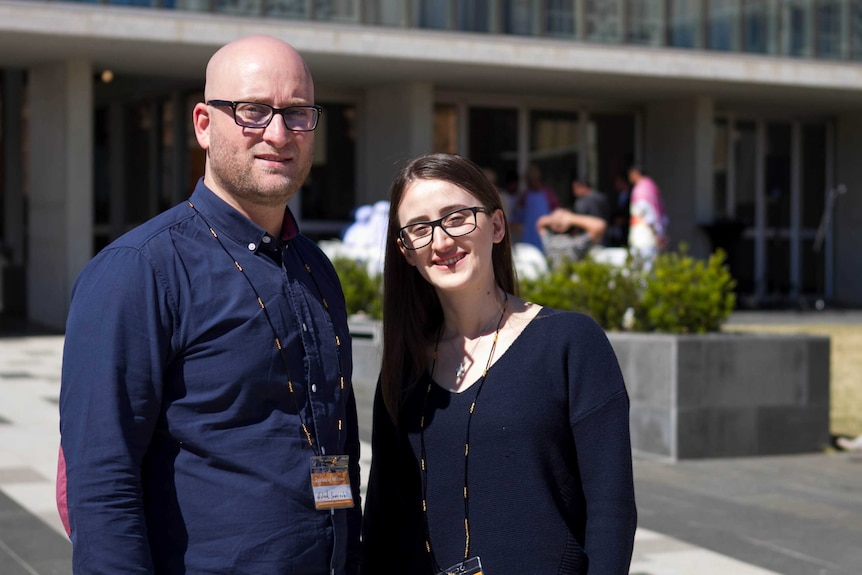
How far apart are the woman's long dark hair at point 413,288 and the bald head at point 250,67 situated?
0.46 m

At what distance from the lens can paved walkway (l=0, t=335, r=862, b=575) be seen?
5672 millimetres

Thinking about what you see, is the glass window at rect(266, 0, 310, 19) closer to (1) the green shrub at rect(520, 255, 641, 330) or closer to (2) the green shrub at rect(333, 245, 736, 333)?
(2) the green shrub at rect(333, 245, 736, 333)

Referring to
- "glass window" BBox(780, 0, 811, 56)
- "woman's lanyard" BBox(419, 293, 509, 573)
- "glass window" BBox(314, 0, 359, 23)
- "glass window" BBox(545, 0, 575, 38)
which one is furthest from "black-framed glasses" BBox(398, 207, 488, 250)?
"glass window" BBox(780, 0, 811, 56)

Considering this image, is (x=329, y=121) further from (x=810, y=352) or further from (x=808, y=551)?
(x=808, y=551)

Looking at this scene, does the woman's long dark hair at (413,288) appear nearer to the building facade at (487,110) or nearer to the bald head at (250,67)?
the bald head at (250,67)

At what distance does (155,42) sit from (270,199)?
1766cm

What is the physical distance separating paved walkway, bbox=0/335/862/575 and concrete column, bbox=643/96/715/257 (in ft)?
57.1

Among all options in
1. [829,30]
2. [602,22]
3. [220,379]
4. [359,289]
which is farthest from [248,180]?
[829,30]

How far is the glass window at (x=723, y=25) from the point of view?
24312 millimetres

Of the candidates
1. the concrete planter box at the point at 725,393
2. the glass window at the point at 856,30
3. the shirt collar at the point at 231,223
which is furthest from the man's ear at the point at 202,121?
the glass window at the point at 856,30

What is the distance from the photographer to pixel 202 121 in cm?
255

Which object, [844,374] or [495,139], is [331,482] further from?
[495,139]

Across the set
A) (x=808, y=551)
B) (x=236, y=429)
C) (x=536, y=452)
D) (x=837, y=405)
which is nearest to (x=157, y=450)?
(x=236, y=429)

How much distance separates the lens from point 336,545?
8.14 feet
